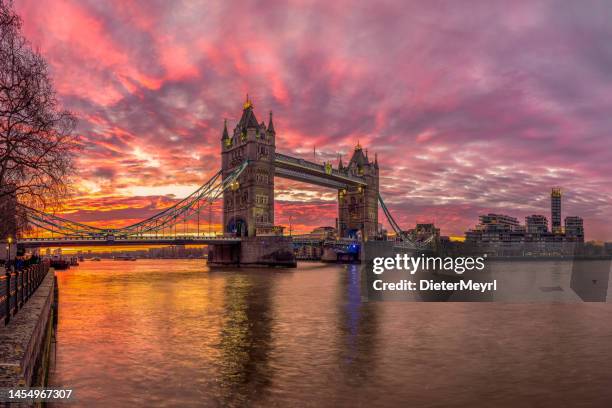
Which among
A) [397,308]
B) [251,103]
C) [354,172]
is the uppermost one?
[251,103]

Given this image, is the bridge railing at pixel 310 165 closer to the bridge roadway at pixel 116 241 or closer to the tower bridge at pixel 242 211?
the tower bridge at pixel 242 211

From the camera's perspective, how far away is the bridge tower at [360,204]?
12788 centimetres

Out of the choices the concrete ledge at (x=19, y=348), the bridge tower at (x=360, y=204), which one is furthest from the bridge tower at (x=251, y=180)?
the concrete ledge at (x=19, y=348)

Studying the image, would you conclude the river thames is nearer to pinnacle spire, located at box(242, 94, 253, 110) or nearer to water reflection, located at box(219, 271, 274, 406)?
water reflection, located at box(219, 271, 274, 406)

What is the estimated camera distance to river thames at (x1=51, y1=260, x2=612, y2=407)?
11.0 metres

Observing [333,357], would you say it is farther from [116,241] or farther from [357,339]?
[116,241]

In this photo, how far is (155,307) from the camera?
27.9 metres

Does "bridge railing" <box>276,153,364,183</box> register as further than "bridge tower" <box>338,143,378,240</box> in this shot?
No

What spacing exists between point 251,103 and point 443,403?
299 ft

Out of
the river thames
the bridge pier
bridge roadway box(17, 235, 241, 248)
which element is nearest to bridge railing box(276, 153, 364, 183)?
the bridge pier

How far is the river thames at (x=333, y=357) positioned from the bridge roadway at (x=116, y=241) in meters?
42.0

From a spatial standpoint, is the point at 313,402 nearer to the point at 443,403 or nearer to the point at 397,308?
the point at 443,403

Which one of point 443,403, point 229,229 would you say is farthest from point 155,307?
point 229,229

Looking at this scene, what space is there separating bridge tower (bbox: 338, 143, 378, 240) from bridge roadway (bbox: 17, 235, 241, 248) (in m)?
52.0
